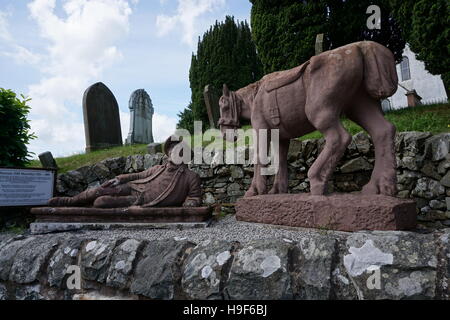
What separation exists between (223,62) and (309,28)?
18.3 ft

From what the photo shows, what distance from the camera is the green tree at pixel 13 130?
16.0 ft

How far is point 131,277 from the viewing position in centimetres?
204

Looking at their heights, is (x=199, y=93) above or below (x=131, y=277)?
above

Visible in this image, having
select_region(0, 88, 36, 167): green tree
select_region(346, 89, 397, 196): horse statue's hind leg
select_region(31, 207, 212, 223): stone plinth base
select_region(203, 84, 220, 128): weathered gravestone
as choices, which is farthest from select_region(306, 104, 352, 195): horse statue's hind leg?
select_region(203, 84, 220, 128): weathered gravestone

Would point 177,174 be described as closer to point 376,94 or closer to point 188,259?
point 188,259

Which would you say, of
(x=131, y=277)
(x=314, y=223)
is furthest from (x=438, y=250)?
(x=131, y=277)

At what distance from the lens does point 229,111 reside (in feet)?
11.5

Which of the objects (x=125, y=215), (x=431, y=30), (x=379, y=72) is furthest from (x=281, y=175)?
(x=431, y=30)

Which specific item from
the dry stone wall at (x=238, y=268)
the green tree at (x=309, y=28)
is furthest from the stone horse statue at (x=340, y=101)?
the green tree at (x=309, y=28)

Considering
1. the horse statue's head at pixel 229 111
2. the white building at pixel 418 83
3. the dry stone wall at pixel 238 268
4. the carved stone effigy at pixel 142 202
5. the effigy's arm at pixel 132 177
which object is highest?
the white building at pixel 418 83

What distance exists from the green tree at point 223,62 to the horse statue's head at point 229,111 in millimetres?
8640

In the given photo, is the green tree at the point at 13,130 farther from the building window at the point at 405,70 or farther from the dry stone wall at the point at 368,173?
the building window at the point at 405,70
